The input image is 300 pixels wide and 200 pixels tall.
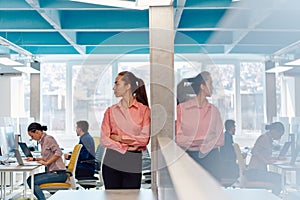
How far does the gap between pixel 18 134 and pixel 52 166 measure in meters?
2.21

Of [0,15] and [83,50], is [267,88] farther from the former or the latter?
[0,15]

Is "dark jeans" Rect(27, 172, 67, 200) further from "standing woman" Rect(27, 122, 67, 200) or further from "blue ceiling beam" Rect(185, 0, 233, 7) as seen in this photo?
"blue ceiling beam" Rect(185, 0, 233, 7)

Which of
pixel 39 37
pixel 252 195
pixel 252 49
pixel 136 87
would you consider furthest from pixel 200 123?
pixel 252 49

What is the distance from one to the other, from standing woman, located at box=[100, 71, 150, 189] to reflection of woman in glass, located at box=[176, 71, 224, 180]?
332 mm

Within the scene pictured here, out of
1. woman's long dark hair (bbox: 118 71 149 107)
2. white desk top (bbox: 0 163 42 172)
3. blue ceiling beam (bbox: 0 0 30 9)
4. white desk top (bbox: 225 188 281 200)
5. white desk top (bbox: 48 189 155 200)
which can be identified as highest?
blue ceiling beam (bbox: 0 0 30 9)

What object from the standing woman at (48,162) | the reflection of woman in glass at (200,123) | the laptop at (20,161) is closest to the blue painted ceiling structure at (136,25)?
the reflection of woman in glass at (200,123)

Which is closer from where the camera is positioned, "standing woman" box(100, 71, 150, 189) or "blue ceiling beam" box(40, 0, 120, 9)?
"standing woman" box(100, 71, 150, 189)

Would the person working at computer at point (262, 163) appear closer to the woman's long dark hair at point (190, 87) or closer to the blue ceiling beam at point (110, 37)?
the woman's long dark hair at point (190, 87)

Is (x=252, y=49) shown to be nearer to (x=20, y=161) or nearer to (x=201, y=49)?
(x=201, y=49)

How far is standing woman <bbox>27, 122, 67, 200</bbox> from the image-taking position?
519cm

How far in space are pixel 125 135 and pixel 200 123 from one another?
2.01 feet

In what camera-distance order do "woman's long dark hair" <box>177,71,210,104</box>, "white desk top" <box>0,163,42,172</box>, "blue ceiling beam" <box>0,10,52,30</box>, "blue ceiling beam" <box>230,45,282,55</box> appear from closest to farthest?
1. "woman's long dark hair" <box>177,71,210,104</box>
2. "white desk top" <box>0,163,42,172</box>
3. "blue ceiling beam" <box>0,10,52,30</box>
4. "blue ceiling beam" <box>230,45,282,55</box>

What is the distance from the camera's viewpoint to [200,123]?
3162 mm

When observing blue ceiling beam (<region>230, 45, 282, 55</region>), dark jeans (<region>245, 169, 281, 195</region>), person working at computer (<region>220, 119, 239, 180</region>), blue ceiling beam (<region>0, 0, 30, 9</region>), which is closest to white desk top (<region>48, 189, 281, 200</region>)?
person working at computer (<region>220, 119, 239, 180</region>)
